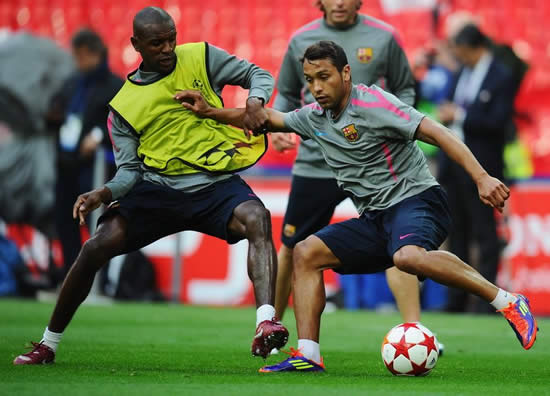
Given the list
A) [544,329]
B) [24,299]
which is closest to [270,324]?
[544,329]

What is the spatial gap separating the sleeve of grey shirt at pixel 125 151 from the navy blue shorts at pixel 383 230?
1214mm

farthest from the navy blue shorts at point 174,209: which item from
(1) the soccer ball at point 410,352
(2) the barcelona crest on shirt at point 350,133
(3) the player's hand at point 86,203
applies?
(1) the soccer ball at point 410,352

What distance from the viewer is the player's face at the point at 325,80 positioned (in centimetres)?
578

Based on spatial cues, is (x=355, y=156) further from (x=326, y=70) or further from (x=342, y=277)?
(x=342, y=277)

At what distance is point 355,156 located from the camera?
19.7 ft

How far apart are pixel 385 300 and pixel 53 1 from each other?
25.7ft

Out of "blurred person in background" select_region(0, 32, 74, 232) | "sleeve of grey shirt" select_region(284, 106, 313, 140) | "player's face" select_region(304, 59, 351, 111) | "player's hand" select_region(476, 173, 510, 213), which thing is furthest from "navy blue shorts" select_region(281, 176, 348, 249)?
"blurred person in background" select_region(0, 32, 74, 232)

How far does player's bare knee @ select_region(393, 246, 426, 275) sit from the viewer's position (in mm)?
5602

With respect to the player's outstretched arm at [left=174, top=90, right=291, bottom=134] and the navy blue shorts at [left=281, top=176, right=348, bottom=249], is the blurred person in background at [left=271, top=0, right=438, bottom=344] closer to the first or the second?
the navy blue shorts at [left=281, top=176, right=348, bottom=249]

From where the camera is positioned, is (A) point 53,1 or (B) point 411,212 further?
(A) point 53,1

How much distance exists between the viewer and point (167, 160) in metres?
6.34

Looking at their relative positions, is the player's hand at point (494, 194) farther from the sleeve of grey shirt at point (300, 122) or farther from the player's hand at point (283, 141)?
the player's hand at point (283, 141)

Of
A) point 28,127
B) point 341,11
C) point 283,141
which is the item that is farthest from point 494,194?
point 28,127

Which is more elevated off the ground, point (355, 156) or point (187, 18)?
point (187, 18)
